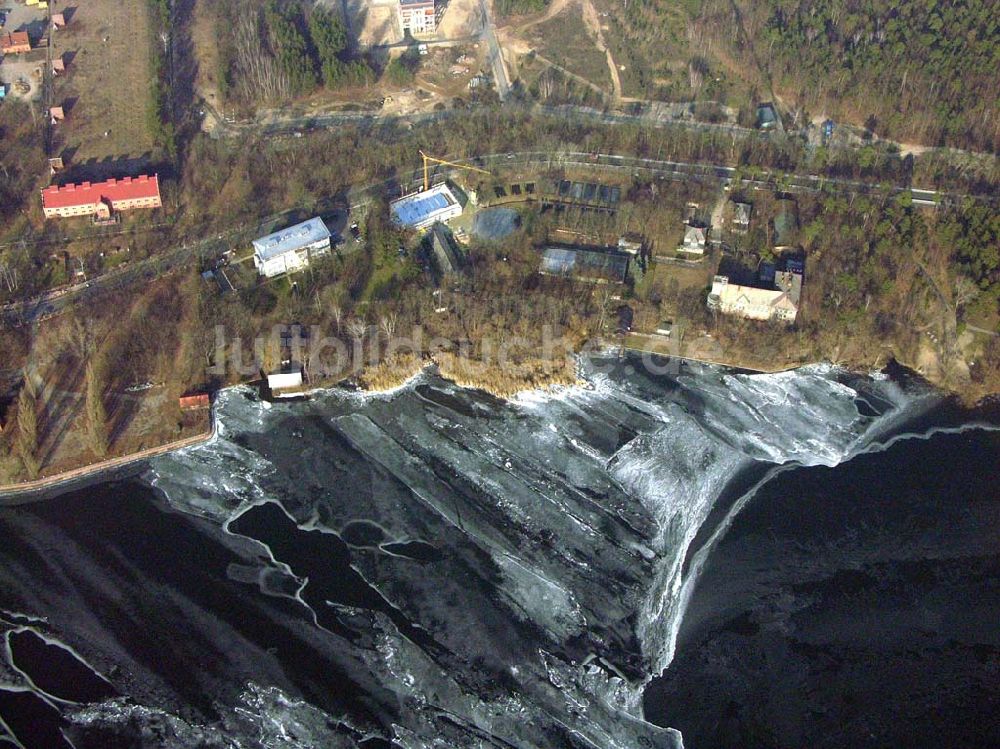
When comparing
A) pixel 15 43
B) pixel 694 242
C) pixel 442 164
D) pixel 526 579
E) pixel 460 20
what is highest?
pixel 460 20

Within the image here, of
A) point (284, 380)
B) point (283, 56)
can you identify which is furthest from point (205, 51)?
point (284, 380)

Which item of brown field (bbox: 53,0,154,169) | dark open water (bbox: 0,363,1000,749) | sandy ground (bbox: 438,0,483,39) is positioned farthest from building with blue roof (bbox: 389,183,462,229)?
sandy ground (bbox: 438,0,483,39)

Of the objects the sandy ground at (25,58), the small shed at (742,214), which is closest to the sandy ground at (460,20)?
the small shed at (742,214)

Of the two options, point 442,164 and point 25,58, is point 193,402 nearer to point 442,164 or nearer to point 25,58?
point 442,164

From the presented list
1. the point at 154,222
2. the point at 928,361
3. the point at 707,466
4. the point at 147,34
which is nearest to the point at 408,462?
the point at 707,466

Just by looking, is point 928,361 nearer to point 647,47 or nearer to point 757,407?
point 757,407

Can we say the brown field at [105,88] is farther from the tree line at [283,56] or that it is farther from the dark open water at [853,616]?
the dark open water at [853,616]
